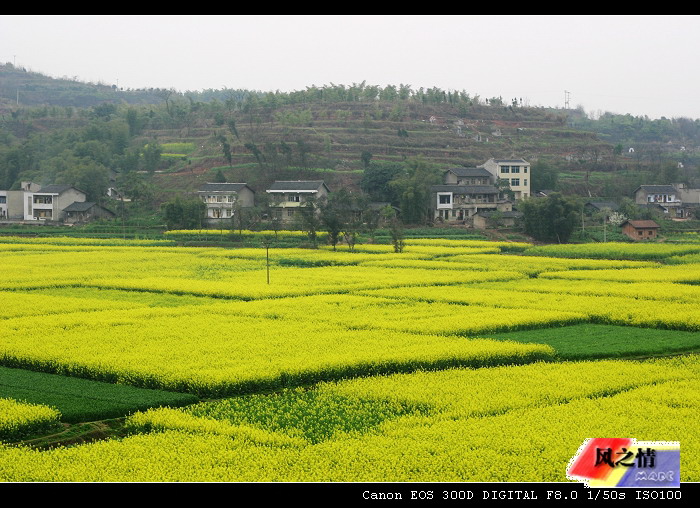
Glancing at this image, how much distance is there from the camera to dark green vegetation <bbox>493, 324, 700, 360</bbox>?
739 inches

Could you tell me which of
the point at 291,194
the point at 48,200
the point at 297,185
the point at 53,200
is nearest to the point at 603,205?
the point at 297,185

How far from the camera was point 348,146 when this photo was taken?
76.8 meters

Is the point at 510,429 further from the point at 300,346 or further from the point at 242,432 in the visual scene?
the point at 300,346

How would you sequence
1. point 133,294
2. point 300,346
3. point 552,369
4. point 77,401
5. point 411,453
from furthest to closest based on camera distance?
point 133,294
point 300,346
point 552,369
point 77,401
point 411,453

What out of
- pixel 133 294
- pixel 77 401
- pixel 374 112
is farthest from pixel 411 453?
pixel 374 112

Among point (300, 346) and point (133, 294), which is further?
point (133, 294)

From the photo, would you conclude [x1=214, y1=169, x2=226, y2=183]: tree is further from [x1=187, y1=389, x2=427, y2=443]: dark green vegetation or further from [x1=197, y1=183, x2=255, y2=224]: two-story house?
[x1=187, y1=389, x2=427, y2=443]: dark green vegetation

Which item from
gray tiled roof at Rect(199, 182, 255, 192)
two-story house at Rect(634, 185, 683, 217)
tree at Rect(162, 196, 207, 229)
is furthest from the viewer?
two-story house at Rect(634, 185, 683, 217)

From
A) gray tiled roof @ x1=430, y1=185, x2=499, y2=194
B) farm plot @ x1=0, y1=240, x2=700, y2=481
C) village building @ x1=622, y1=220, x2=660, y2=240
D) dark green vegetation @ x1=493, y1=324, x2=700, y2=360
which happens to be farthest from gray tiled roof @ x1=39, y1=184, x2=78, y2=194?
dark green vegetation @ x1=493, y1=324, x2=700, y2=360

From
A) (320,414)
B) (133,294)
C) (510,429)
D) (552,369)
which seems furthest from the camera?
(133,294)

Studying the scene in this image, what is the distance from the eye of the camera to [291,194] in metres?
63.5

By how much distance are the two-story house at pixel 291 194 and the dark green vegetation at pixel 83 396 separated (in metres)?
46.6

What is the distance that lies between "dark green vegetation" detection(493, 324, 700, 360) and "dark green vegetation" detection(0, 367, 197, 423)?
27.6 ft
